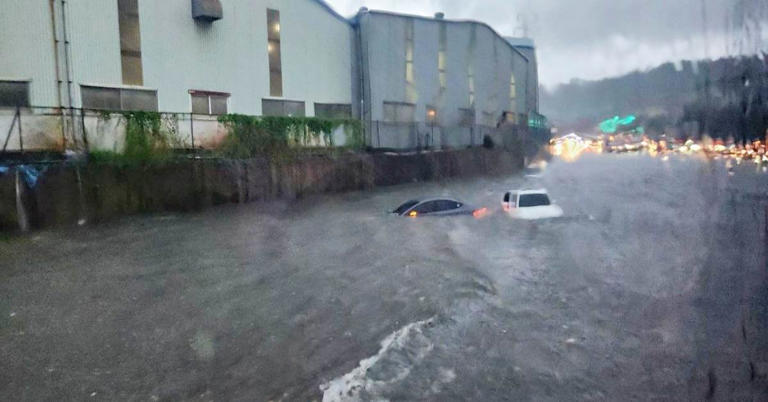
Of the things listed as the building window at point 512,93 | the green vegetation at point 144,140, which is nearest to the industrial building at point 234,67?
the green vegetation at point 144,140

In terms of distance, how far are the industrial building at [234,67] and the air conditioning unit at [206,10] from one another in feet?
0.20

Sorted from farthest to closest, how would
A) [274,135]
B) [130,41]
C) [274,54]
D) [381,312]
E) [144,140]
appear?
[274,54] → [274,135] → [130,41] → [144,140] → [381,312]

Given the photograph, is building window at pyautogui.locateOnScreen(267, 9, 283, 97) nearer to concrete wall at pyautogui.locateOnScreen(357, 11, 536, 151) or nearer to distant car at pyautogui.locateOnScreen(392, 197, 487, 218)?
concrete wall at pyautogui.locateOnScreen(357, 11, 536, 151)

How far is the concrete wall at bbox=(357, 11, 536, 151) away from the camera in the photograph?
33.8 m

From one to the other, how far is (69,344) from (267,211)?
13.0m

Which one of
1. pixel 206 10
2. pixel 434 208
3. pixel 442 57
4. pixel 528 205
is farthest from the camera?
pixel 442 57

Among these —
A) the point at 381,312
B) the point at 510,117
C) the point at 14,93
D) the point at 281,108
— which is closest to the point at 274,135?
the point at 281,108

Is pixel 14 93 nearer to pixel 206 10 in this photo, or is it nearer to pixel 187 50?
pixel 187 50

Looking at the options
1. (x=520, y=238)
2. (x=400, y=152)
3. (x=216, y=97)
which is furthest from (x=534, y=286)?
(x=400, y=152)

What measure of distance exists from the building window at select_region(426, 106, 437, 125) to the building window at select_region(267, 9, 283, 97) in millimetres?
12240

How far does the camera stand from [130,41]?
23125 millimetres

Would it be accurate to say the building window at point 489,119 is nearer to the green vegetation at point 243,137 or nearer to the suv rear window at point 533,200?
the green vegetation at point 243,137

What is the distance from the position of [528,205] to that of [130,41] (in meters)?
16.8

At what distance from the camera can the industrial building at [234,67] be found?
20438mm
